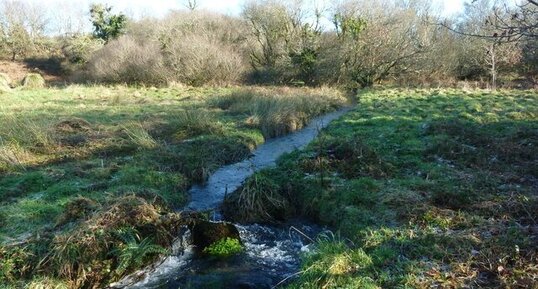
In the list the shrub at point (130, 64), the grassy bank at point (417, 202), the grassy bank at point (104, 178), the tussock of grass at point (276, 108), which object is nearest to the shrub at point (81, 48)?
the shrub at point (130, 64)

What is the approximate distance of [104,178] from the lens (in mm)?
9898

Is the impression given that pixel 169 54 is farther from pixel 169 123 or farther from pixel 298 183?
pixel 298 183

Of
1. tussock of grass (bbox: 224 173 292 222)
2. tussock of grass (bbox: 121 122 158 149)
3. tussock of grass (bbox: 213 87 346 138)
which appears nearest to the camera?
tussock of grass (bbox: 224 173 292 222)

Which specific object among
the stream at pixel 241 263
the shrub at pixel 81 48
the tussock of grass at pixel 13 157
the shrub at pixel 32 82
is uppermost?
the shrub at pixel 81 48

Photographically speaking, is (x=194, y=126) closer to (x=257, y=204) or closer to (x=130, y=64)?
(x=257, y=204)

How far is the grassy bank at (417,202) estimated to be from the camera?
5.67m

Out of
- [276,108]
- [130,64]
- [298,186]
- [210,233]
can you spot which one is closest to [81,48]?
[130,64]

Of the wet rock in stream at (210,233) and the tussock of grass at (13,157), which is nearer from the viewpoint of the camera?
the wet rock in stream at (210,233)

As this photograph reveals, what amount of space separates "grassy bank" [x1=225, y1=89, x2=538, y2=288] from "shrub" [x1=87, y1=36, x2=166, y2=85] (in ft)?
81.9

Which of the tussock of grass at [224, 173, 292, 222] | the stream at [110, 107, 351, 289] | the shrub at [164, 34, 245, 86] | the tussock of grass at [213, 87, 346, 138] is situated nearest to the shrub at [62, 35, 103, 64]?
the shrub at [164, 34, 245, 86]

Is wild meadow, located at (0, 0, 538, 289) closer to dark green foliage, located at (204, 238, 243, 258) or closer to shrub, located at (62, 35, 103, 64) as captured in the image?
dark green foliage, located at (204, 238, 243, 258)

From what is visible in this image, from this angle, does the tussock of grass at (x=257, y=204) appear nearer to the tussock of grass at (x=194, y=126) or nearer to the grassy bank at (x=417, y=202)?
the grassy bank at (x=417, y=202)

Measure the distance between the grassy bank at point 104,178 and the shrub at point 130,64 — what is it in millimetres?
15959

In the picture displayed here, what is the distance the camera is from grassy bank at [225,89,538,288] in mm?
5668
